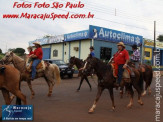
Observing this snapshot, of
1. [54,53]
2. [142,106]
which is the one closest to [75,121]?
[142,106]

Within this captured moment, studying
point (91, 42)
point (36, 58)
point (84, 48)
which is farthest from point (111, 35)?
point (36, 58)

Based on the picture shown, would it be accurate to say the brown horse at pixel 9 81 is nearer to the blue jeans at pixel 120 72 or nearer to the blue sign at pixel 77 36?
the blue jeans at pixel 120 72

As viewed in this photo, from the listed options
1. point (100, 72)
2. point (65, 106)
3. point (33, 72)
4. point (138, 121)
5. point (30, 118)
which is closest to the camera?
point (30, 118)

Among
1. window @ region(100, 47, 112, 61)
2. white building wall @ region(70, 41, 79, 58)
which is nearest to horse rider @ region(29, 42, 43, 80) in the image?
window @ region(100, 47, 112, 61)

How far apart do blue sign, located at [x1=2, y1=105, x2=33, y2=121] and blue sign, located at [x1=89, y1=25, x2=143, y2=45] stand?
2037cm

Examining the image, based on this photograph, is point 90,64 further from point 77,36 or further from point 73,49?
point 73,49

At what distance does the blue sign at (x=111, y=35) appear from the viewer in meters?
24.8

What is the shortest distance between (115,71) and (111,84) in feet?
1.78

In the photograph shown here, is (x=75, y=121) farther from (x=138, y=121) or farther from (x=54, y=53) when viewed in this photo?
(x=54, y=53)

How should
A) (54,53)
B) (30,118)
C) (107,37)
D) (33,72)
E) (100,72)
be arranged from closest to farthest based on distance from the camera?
(30,118), (100,72), (33,72), (107,37), (54,53)

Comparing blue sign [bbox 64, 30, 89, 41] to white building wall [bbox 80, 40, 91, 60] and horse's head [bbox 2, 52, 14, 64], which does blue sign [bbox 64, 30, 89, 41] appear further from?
horse's head [bbox 2, 52, 14, 64]

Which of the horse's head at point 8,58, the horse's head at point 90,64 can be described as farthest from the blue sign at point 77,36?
the horse's head at point 90,64

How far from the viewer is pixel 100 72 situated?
6465 mm

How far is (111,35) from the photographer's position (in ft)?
88.4
